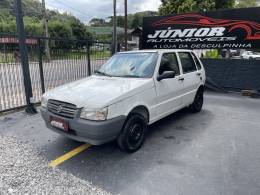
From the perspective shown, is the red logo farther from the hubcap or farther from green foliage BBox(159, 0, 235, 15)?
the hubcap

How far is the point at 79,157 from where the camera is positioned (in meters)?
3.65

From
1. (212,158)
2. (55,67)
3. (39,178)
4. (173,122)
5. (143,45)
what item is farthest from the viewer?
(143,45)

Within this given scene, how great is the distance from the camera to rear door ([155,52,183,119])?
4.22 metres

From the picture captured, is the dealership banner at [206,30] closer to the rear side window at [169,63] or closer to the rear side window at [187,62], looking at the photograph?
the rear side window at [187,62]

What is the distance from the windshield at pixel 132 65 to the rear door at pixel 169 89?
0.67 feet

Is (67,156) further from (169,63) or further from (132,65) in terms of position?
(169,63)

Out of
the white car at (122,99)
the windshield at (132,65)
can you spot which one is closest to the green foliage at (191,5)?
the white car at (122,99)

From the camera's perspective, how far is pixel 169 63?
4.63 metres

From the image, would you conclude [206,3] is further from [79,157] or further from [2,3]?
[2,3]

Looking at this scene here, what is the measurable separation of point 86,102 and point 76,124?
13.7 inches

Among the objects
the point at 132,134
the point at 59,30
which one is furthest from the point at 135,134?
the point at 59,30

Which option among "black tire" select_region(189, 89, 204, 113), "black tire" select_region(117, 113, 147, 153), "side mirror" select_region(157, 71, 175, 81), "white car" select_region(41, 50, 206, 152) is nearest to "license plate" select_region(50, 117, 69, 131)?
"white car" select_region(41, 50, 206, 152)

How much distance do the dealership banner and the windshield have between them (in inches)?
205

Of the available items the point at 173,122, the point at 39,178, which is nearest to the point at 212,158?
the point at 173,122
